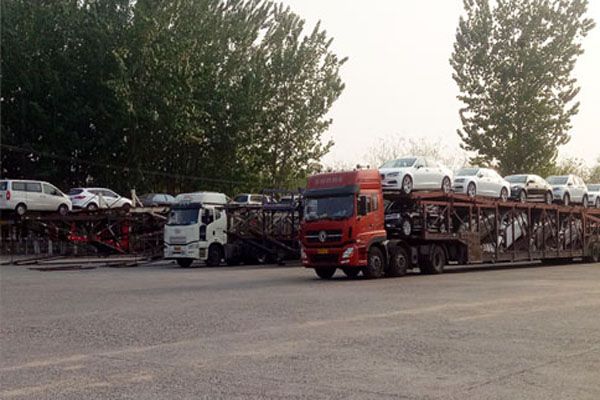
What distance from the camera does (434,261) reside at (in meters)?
25.9

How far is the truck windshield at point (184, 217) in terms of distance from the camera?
32.5 m

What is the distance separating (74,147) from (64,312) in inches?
1481

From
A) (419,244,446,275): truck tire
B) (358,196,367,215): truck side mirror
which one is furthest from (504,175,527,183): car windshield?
(358,196,367,215): truck side mirror

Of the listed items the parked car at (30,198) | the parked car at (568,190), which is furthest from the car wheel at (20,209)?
the parked car at (568,190)

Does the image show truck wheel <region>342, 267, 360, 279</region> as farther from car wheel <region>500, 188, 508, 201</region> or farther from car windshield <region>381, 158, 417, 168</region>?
car wheel <region>500, 188, 508, 201</region>

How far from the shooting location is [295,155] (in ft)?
197

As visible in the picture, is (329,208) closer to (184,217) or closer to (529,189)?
(184,217)

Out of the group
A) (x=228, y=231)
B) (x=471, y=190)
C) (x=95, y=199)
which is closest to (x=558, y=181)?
(x=471, y=190)

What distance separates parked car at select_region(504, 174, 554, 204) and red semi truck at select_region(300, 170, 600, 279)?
2.38ft

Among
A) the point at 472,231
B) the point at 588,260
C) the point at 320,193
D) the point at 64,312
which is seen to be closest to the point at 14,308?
the point at 64,312

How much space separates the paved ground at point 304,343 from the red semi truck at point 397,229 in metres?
3.11

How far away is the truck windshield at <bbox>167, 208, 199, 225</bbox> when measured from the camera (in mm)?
32500

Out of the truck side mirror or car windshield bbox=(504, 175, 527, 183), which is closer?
the truck side mirror

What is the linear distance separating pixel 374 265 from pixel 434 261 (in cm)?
319
